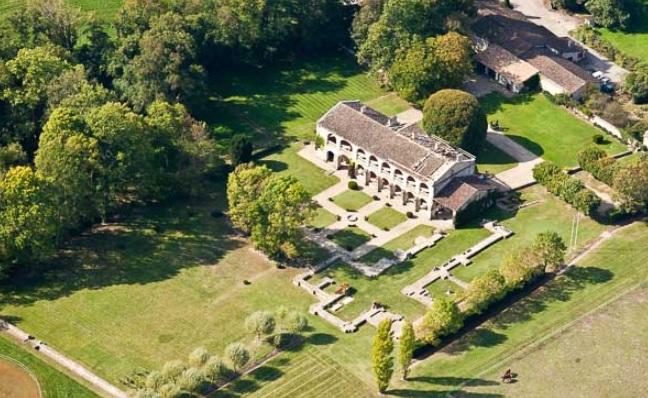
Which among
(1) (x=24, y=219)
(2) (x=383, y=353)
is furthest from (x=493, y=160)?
(1) (x=24, y=219)

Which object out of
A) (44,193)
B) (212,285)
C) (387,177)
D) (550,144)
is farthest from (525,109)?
(44,193)

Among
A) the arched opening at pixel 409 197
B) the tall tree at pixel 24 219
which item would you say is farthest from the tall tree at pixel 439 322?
the tall tree at pixel 24 219

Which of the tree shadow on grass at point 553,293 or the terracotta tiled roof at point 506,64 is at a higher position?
the terracotta tiled roof at point 506,64

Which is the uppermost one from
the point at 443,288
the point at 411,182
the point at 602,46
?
the point at 602,46

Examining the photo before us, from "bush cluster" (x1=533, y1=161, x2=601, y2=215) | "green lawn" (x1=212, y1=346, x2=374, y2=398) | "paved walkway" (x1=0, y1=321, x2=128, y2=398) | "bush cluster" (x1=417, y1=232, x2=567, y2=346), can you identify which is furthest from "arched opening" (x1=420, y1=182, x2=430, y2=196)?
"paved walkway" (x1=0, y1=321, x2=128, y2=398)

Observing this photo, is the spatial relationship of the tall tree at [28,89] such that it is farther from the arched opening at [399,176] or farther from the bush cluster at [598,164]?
the bush cluster at [598,164]

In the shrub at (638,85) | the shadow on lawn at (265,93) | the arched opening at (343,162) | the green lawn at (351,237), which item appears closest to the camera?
the green lawn at (351,237)

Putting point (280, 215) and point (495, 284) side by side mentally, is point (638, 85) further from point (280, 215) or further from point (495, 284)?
point (280, 215)

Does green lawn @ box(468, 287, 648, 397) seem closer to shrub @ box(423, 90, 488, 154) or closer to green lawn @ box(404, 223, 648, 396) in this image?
green lawn @ box(404, 223, 648, 396)

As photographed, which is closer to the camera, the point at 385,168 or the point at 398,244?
the point at 398,244
